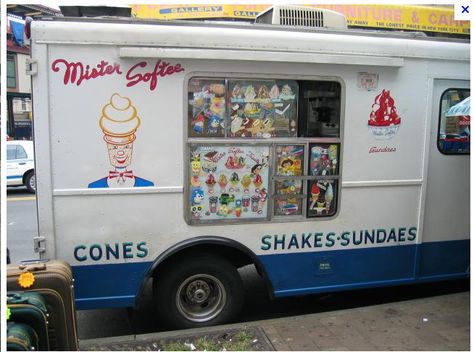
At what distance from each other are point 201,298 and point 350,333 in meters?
1.30

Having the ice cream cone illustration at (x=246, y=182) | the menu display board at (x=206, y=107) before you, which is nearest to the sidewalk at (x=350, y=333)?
the ice cream cone illustration at (x=246, y=182)

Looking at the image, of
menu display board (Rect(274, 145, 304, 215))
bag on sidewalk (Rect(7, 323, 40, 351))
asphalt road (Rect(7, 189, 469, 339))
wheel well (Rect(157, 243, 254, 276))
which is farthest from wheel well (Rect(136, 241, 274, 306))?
bag on sidewalk (Rect(7, 323, 40, 351))

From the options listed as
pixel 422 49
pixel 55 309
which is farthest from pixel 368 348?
pixel 422 49

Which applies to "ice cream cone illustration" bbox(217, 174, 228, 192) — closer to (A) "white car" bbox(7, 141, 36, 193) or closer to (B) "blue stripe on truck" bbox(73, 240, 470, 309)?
(B) "blue stripe on truck" bbox(73, 240, 470, 309)

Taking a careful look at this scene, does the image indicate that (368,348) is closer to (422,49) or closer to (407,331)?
(407,331)

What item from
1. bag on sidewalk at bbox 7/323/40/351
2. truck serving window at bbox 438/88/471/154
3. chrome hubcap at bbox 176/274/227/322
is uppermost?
truck serving window at bbox 438/88/471/154

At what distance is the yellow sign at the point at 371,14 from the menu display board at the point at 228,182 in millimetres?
5456

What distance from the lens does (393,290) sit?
5.21 m

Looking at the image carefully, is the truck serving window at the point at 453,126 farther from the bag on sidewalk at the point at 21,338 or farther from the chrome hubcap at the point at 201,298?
the bag on sidewalk at the point at 21,338

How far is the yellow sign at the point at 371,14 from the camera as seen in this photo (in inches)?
347


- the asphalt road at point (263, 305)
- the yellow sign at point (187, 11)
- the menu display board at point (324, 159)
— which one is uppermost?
the yellow sign at point (187, 11)

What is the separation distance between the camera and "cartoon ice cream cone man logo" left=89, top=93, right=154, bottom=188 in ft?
11.7

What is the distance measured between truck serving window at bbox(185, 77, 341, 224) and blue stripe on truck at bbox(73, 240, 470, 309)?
1.43ft

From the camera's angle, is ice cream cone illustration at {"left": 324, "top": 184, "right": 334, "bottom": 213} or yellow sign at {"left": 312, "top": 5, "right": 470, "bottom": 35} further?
yellow sign at {"left": 312, "top": 5, "right": 470, "bottom": 35}
